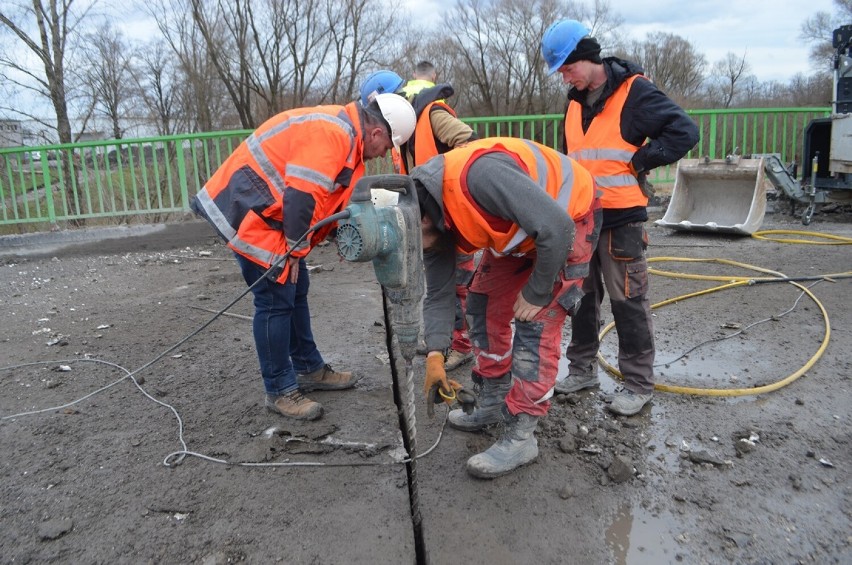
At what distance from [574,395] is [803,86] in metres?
36.5

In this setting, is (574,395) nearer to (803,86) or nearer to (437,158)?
(437,158)

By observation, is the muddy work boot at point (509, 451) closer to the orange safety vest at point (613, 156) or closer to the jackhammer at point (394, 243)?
the jackhammer at point (394, 243)

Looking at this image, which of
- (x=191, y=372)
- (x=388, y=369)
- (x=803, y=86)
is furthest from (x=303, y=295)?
(x=803, y=86)

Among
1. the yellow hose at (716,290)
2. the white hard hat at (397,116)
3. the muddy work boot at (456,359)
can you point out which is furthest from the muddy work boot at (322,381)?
the yellow hose at (716,290)

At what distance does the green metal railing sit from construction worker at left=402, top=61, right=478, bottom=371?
5.01 m

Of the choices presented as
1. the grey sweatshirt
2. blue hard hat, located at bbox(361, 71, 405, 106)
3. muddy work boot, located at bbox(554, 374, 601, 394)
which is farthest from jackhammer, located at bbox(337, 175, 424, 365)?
blue hard hat, located at bbox(361, 71, 405, 106)

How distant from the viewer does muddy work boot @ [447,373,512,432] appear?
300 centimetres

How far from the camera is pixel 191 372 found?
3.79 m

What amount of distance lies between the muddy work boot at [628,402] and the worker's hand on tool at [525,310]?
935 mm

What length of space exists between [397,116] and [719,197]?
252 inches

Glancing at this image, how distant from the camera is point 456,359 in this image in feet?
12.6

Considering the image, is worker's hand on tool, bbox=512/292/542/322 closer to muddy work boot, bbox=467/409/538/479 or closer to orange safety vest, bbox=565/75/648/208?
muddy work boot, bbox=467/409/538/479

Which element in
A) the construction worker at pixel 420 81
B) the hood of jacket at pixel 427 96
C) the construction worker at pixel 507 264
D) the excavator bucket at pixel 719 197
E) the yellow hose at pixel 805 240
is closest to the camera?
the construction worker at pixel 507 264

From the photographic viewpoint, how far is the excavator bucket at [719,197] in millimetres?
7270
